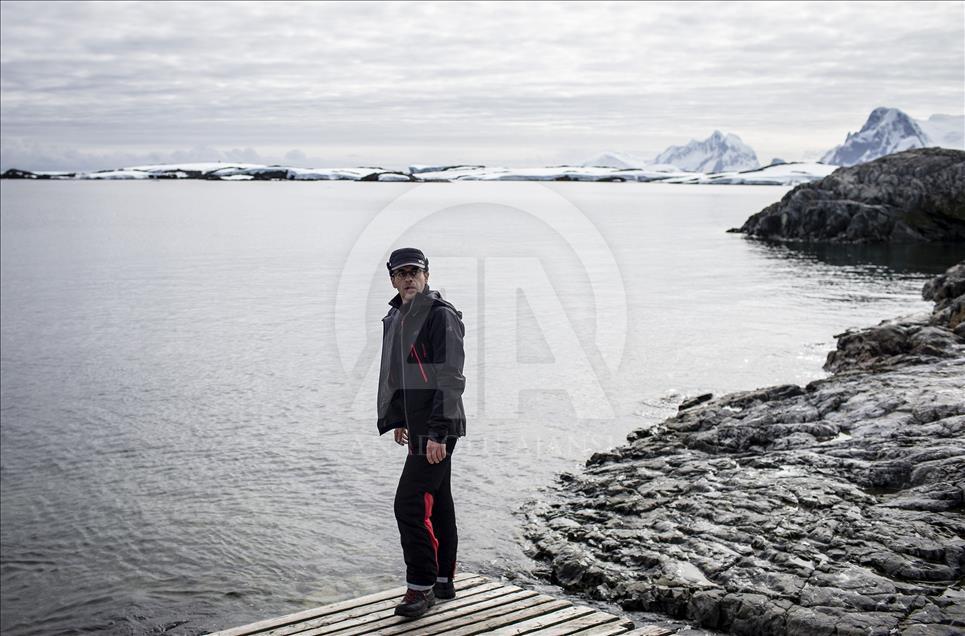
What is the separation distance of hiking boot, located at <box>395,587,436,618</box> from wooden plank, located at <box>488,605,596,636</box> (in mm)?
851

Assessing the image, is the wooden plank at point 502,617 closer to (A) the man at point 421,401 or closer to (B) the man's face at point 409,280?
(A) the man at point 421,401

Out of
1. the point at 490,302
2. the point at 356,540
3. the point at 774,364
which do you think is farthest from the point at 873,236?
the point at 356,540

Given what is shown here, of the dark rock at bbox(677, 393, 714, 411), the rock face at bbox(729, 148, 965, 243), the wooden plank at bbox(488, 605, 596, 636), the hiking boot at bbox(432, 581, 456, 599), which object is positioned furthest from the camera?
the rock face at bbox(729, 148, 965, 243)

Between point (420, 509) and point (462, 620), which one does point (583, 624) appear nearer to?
point (462, 620)

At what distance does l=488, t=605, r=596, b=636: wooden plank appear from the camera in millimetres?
8258

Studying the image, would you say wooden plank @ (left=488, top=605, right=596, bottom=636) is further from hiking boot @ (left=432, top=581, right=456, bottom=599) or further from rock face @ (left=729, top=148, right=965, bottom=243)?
rock face @ (left=729, top=148, right=965, bottom=243)

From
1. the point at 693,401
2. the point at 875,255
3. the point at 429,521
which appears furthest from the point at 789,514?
the point at 875,255

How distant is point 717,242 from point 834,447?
72.6 m

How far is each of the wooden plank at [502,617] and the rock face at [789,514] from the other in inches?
113

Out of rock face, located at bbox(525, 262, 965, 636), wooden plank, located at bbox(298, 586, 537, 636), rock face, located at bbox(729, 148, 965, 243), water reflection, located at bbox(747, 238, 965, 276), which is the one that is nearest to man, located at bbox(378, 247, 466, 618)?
wooden plank, located at bbox(298, 586, 537, 636)

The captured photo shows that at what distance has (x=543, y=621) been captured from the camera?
8.52 metres

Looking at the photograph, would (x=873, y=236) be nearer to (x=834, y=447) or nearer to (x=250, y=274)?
(x=250, y=274)

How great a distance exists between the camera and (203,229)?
10288cm

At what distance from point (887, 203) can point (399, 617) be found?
8401cm
